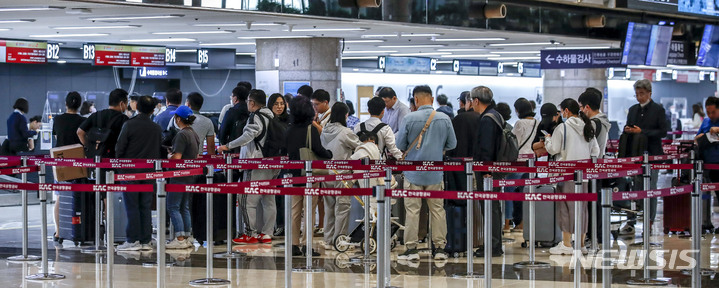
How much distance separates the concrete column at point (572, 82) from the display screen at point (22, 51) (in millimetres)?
12112

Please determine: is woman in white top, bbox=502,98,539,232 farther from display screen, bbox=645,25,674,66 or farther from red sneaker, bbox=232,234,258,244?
display screen, bbox=645,25,674,66

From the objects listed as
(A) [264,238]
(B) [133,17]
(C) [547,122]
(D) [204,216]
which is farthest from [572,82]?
(D) [204,216]

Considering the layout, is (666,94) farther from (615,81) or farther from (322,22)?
(322,22)

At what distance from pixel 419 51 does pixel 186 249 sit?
14.9 metres

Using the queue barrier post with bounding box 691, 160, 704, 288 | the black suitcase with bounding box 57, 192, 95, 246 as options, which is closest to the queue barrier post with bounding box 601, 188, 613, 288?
the queue barrier post with bounding box 691, 160, 704, 288

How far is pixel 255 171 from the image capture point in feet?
38.2

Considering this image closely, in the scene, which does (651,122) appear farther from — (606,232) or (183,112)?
(183,112)

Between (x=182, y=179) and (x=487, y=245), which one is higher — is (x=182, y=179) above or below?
above

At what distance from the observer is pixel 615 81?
1542 inches

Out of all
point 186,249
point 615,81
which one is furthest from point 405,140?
point 615,81

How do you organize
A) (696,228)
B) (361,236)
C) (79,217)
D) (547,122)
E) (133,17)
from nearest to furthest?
1. (696,228)
2. (361,236)
3. (79,217)
4. (547,122)
5. (133,17)

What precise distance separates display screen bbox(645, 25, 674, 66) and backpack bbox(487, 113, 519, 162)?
29.6ft

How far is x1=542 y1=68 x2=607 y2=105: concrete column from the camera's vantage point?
2570 centimetres

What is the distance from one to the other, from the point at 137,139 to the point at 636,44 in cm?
1106
